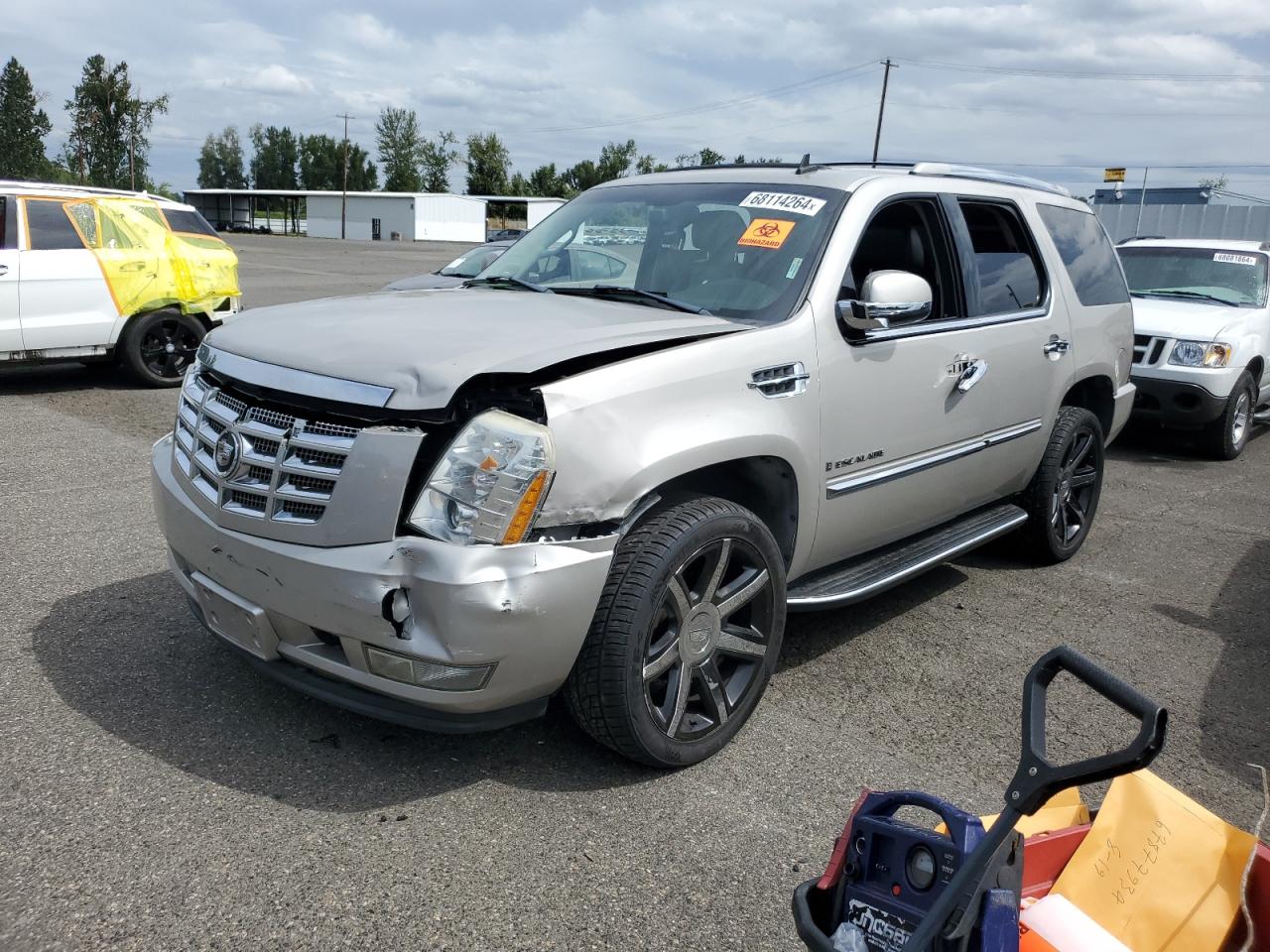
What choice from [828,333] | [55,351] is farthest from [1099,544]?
[55,351]

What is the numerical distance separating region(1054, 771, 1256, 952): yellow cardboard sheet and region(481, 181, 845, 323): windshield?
1.89 m

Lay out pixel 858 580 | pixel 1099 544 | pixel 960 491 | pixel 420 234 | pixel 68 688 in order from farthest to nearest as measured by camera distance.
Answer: pixel 420 234 → pixel 1099 544 → pixel 960 491 → pixel 858 580 → pixel 68 688

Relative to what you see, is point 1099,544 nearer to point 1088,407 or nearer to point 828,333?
point 1088,407

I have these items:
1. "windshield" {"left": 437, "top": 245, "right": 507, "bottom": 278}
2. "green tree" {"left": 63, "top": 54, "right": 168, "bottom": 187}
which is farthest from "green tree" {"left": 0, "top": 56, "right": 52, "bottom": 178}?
"windshield" {"left": 437, "top": 245, "right": 507, "bottom": 278}

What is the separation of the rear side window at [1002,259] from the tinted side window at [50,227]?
315 inches

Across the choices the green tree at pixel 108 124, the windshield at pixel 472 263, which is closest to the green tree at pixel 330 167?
the green tree at pixel 108 124

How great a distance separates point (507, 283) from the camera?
4262 mm

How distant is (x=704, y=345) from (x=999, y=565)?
300 cm

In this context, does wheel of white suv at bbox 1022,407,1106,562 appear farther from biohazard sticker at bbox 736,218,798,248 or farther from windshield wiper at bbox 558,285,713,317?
windshield wiper at bbox 558,285,713,317

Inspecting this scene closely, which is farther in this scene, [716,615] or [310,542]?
[716,615]

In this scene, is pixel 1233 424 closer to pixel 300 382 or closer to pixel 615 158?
pixel 300 382

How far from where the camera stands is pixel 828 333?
3.55m

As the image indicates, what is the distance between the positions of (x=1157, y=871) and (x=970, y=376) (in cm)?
248

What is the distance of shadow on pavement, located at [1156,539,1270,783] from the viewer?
11.7 ft
